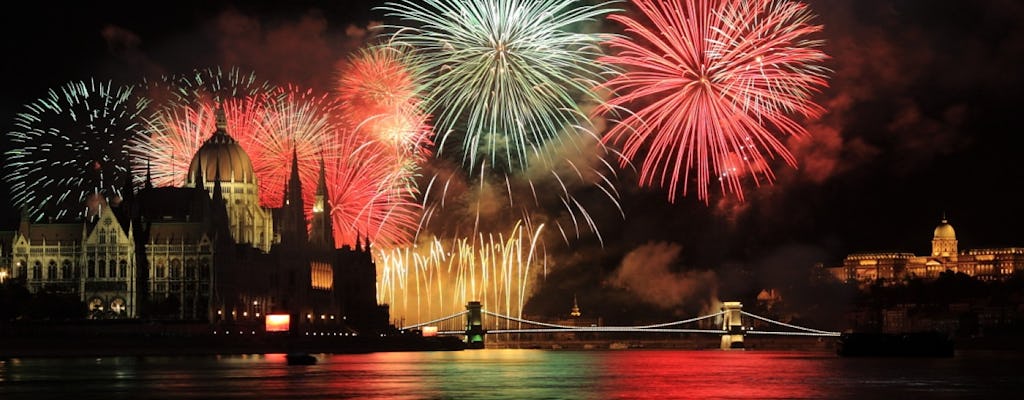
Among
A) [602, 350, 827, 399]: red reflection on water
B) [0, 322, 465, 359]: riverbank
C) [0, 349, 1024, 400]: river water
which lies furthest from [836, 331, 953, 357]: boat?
[0, 322, 465, 359]: riverbank

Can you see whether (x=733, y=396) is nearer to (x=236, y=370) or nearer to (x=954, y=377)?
(x=954, y=377)

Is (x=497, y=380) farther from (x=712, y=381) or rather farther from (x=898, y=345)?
(x=898, y=345)

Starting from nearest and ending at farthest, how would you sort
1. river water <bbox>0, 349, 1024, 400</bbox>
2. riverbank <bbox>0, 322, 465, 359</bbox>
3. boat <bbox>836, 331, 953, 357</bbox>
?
river water <bbox>0, 349, 1024, 400</bbox> < riverbank <bbox>0, 322, 465, 359</bbox> < boat <bbox>836, 331, 953, 357</bbox>

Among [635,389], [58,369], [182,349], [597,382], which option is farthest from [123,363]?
[635,389]

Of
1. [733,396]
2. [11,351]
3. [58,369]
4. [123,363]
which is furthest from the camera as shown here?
[11,351]

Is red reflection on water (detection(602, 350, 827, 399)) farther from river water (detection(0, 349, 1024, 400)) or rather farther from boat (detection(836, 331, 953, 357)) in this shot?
boat (detection(836, 331, 953, 357))

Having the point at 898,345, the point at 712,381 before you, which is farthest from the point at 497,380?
the point at 898,345

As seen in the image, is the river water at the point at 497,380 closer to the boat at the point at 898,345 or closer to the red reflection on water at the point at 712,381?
the red reflection on water at the point at 712,381

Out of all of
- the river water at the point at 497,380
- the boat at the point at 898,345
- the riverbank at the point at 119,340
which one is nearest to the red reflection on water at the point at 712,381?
the river water at the point at 497,380

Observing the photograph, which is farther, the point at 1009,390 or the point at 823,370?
the point at 823,370
